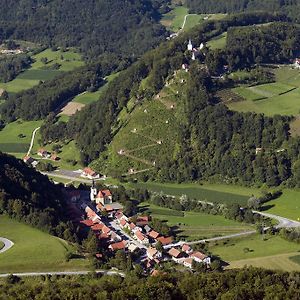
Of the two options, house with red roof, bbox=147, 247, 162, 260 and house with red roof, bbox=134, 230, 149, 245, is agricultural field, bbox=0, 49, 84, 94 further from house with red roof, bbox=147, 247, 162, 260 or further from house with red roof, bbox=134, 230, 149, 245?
house with red roof, bbox=147, 247, 162, 260

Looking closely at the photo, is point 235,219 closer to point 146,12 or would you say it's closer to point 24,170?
point 24,170

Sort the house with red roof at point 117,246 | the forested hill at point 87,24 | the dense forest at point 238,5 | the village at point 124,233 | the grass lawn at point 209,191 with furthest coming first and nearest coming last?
1. the dense forest at point 238,5
2. the forested hill at point 87,24
3. the grass lawn at point 209,191
4. the house with red roof at point 117,246
5. the village at point 124,233

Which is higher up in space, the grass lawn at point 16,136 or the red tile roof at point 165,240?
the grass lawn at point 16,136

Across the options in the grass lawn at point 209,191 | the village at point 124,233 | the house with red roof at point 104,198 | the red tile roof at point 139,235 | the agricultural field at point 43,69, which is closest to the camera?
the village at point 124,233

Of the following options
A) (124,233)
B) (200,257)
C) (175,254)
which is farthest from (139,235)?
(200,257)

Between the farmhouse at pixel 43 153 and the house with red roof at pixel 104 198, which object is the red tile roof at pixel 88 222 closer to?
the house with red roof at pixel 104 198

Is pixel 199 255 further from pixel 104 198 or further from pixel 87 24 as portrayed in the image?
pixel 87 24

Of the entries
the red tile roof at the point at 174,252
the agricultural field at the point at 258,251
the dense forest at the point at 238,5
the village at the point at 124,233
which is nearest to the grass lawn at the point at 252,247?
the agricultural field at the point at 258,251

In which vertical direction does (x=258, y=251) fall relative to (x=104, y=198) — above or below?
below
